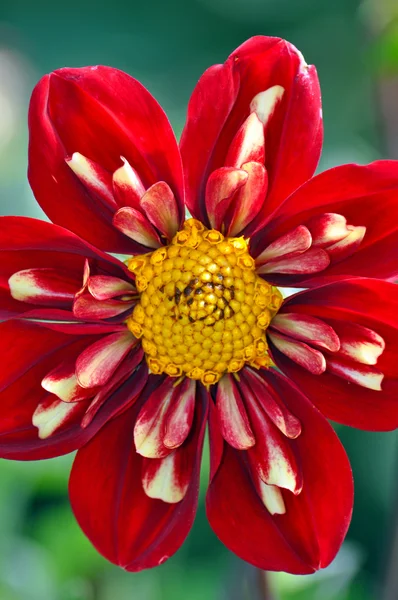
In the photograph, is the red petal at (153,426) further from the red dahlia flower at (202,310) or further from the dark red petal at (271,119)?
the dark red petal at (271,119)

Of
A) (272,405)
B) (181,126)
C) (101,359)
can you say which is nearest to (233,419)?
(272,405)

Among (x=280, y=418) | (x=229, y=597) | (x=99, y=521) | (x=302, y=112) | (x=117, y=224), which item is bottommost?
(x=229, y=597)

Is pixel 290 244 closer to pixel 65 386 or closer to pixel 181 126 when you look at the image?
pixel 65 386

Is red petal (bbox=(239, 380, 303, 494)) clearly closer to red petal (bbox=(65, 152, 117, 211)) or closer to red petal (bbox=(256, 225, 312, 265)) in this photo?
red petal (bbox=(256, 225, 312, 265))

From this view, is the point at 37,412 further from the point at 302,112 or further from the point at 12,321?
the point at 302,112

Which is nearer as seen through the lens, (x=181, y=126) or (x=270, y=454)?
(x=270, y=454)

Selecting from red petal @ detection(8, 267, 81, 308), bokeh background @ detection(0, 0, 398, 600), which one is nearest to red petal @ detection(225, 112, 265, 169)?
red petal @ detection(8, 267, 81, 308)

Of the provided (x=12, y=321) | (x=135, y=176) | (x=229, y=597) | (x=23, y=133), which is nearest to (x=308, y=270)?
(x=135, y=176)
